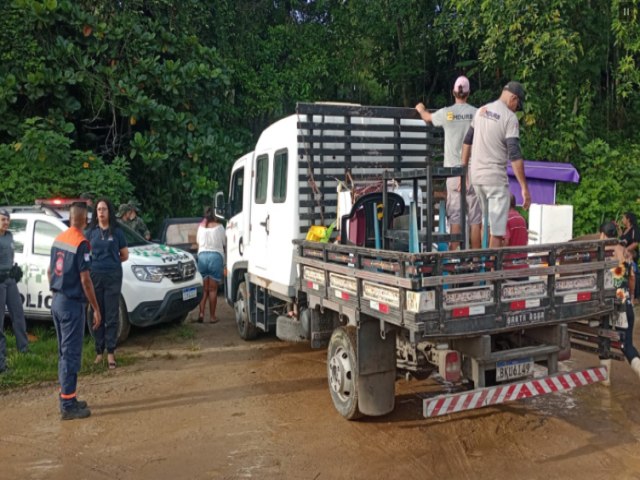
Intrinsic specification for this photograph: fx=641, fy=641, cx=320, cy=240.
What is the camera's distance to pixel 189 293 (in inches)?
352

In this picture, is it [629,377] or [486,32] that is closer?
[629,377]

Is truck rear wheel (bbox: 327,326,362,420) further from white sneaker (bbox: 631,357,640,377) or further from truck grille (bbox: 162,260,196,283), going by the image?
truck grille (bbox: 162,260,196,283)

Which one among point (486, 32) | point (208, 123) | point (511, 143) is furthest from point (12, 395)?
point (486, 32)

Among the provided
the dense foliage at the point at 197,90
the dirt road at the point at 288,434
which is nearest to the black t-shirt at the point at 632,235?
the dirt road at the point at 288,434

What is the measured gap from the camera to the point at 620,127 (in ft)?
51.5

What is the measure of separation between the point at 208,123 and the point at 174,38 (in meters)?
1.96

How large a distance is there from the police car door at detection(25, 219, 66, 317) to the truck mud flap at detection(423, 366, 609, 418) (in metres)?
5.98

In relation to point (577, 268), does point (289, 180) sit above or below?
above

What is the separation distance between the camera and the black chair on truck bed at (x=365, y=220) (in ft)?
18.6

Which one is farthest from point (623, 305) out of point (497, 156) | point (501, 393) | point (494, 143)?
point (494, 143)

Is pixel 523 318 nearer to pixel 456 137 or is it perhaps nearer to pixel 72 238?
pixel 456 137

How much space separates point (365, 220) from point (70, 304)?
8.98 ft

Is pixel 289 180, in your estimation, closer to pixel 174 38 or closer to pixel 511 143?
pixel 511 143

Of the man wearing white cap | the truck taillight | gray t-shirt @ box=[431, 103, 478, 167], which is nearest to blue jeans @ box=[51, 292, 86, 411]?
the truck taillight
